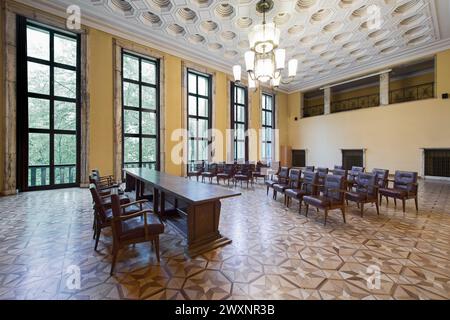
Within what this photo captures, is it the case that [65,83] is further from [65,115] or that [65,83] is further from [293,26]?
[293,26]

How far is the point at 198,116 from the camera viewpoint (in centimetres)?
995

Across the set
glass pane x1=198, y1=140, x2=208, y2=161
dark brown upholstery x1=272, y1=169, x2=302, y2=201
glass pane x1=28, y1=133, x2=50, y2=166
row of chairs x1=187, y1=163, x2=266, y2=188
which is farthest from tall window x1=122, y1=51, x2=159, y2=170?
dark brown upholstery x1=272, y1=169, x2=302, y2=201

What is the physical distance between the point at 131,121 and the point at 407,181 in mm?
8503

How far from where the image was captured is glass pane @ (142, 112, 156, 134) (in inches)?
325

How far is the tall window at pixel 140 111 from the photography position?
25.6 feet

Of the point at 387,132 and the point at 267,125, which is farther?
the point at 267,125

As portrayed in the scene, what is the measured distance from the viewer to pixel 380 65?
1000 centimetres

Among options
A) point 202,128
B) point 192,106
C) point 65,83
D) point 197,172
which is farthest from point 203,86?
point 65,83

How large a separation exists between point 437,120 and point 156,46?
456 inches

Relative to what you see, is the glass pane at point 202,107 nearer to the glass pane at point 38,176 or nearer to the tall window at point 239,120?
the tall window at point 239,120

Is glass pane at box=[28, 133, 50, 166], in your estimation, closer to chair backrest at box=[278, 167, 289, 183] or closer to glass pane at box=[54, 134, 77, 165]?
glass pane at box=[54, 134, 77, 165]

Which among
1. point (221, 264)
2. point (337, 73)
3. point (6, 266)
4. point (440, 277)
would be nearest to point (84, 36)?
point (6, 266)

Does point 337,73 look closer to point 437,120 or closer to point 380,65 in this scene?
point 380,65

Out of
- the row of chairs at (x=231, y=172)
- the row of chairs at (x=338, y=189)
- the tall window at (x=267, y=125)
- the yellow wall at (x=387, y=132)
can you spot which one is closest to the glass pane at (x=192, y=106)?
the row of chairs at (x=231, y=172)
